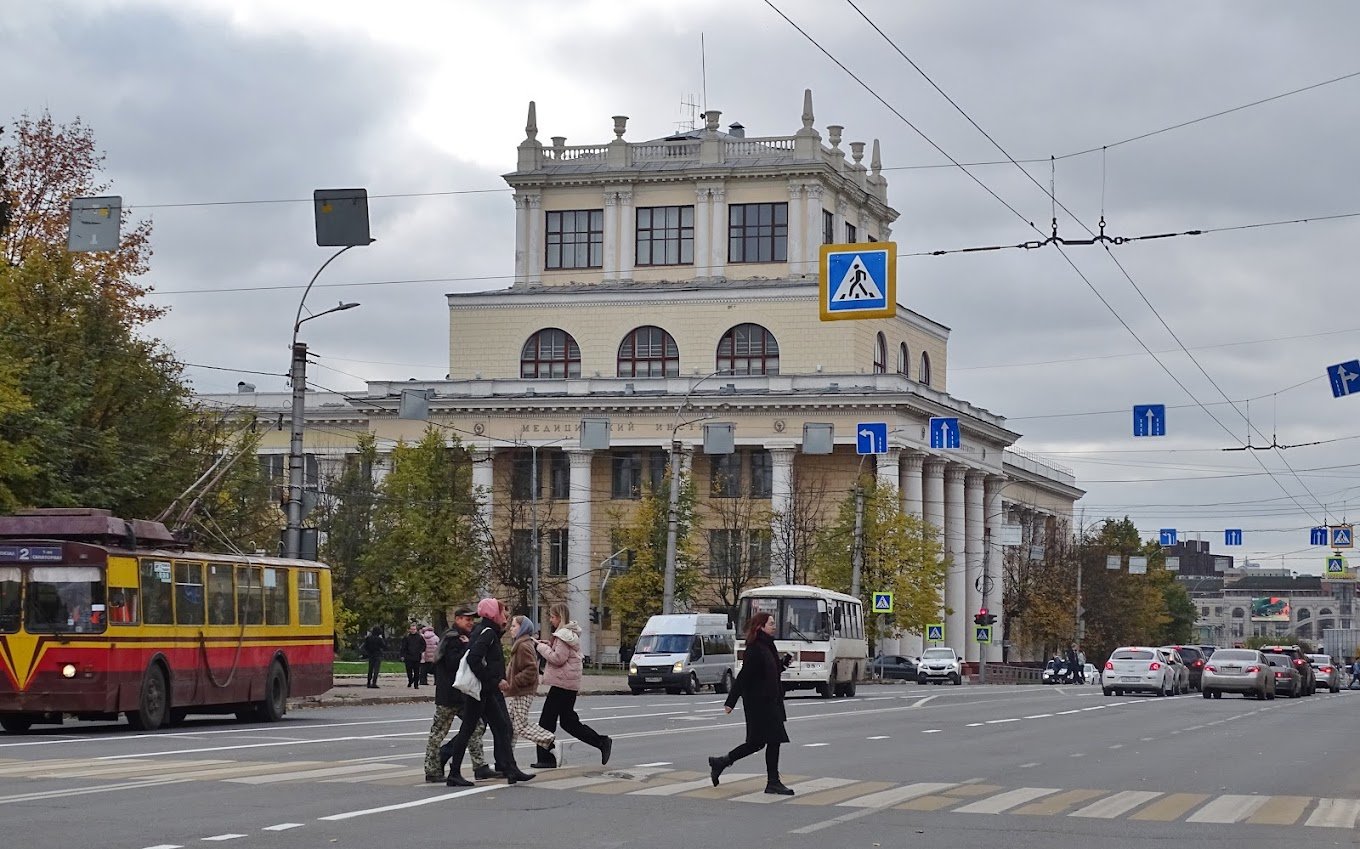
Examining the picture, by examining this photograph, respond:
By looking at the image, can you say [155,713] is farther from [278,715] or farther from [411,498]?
[411,498]

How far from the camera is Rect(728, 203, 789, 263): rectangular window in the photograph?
95.0m

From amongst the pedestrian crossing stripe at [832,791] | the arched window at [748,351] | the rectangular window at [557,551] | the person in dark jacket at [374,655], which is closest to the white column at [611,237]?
the arched window at [748,351]

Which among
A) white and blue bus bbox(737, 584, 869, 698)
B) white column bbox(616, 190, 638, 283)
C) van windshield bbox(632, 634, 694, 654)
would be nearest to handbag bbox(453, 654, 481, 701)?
white and blue bus bbox(737, 584, 869, 698)

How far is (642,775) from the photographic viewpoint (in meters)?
20.8

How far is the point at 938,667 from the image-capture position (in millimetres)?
84312

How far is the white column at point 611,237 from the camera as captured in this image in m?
96.9

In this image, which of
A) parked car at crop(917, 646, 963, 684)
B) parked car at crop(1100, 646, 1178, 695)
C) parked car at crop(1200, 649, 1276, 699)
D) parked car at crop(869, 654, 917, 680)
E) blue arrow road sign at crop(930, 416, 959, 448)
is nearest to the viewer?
parked car at crop(1200, 649, 1276, 699)

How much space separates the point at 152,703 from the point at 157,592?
155 cm

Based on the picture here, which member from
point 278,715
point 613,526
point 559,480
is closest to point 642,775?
point 278,715

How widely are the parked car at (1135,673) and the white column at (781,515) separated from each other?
26514 millimetres

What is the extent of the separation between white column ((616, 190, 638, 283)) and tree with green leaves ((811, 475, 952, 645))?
1771cm

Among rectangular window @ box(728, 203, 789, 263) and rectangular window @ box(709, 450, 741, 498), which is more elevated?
rectangular window @ box(728, 203, 789, 263)

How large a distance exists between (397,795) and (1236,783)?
30.2 feet

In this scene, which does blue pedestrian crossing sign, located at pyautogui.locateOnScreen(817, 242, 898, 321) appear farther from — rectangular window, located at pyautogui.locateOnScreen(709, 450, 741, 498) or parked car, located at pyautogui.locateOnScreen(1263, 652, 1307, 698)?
rectangular window, located at pyautogui.locateOnScreen(709, 450, 741, 498)
